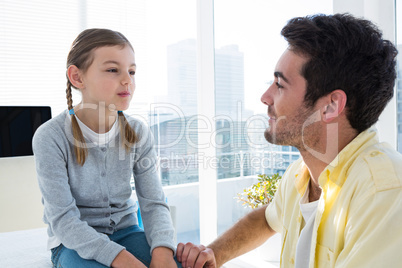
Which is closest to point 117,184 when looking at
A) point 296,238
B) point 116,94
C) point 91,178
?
point 91,178

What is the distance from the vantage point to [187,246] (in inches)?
47.8

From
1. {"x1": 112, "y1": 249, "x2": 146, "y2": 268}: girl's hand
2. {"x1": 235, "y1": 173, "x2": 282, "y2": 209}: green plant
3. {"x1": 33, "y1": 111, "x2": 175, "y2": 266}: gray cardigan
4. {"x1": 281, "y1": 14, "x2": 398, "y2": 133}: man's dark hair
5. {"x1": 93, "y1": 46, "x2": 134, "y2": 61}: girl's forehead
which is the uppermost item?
{"x1": 93, "y1": 46, "x2": 134, "y2": 61}: girl's forehead

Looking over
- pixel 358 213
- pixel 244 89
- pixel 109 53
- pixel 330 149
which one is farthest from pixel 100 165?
pixel 244 89

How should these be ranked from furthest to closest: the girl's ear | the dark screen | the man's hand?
the dark screen < the girl's ear < the man's hand

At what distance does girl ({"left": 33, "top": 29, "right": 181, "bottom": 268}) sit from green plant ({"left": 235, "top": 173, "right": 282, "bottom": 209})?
40.1 inches

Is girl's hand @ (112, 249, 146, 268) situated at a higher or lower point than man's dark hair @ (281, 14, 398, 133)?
lower

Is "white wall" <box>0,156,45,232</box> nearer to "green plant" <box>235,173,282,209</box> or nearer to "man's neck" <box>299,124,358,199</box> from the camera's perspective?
"green plant" <box>235,173,282,209</box>

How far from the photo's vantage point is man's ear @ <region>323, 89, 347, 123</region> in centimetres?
104

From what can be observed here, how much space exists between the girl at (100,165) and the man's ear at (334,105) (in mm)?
675

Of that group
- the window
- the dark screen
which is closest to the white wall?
the dark screen

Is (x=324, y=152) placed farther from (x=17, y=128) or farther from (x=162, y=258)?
(x=17, y=128)

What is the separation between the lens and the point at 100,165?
1379 mm

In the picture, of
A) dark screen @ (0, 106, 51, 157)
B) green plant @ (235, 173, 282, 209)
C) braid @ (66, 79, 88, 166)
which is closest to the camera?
braid @ (66, 79, 88, 166)

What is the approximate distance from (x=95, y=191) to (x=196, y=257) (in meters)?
0.46
